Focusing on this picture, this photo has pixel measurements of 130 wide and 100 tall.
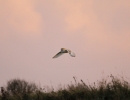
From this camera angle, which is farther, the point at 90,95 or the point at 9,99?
the point at 9,99

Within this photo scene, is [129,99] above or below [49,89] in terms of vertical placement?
below

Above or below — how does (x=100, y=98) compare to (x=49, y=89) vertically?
below

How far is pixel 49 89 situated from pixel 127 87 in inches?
83.9

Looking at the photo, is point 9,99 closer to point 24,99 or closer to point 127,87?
point 24,99

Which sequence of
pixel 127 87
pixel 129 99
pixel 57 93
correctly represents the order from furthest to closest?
1. pixel 57 93
2. pixel 127 87
3. pixel 129 99

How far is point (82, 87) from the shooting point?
8.77 m

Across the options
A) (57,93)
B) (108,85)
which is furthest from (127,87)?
(57,93)

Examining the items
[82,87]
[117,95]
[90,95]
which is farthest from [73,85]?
[117,95]

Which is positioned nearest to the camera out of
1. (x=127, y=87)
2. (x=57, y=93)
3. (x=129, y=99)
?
(x=129, y=99)

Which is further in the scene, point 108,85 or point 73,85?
point 73,85

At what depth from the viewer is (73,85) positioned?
9055 mm

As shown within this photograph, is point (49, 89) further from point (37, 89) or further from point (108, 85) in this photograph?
point (108, 85)

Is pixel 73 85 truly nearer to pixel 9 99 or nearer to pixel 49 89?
pixel 49 89

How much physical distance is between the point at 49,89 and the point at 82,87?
1.02 metres
